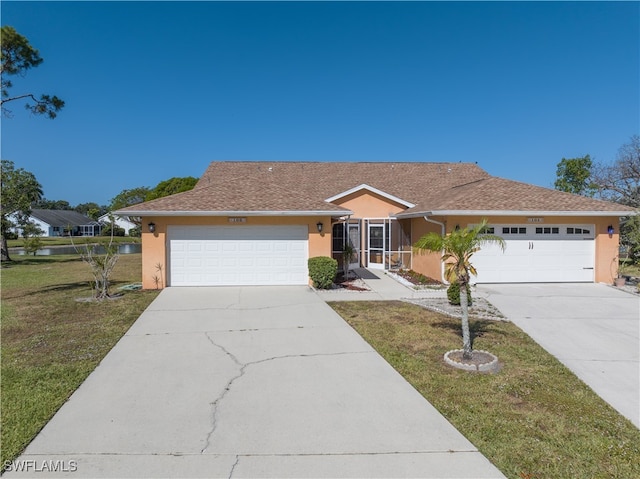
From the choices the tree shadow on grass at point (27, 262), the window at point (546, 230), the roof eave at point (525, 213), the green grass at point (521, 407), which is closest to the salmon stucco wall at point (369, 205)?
the roof eave at point (525, 213)

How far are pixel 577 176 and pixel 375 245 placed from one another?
72.2 feet

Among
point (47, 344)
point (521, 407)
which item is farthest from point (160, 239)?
point (521, 407)

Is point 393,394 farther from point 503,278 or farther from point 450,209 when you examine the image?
point 503,278

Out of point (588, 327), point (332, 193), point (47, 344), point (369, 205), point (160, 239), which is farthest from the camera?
point (332, 193)

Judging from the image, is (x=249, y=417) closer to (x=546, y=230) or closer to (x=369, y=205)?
(x=546, y=230)

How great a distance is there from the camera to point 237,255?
13.4m

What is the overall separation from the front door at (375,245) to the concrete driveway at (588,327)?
5.96 m

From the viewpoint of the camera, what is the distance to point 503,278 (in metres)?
13.5

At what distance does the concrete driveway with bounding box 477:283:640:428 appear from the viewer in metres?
5.50

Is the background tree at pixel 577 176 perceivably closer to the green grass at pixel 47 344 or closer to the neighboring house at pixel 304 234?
the neighboring house at pixel 304 234

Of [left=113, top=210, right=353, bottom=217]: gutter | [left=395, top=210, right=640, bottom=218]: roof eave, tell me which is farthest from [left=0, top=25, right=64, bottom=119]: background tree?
[left=395, top=210, right=640, bottom=218]: roof eave

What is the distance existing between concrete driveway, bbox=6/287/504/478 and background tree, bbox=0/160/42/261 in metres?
21.3

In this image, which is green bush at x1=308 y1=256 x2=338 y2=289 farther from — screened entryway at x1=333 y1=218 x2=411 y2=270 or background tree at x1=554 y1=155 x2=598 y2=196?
background tree at x1=554 y1=155 x2=598 y2=196

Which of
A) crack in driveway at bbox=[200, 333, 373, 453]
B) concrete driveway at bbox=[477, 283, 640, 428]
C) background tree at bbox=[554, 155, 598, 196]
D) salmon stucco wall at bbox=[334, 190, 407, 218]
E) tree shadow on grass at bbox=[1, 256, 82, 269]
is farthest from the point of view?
background tree at bbox=[554, 155, 598, 196]
